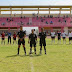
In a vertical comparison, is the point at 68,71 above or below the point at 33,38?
below

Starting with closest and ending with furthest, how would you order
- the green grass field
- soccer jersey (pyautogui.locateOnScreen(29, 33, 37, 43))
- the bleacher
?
the green grass field
soccer jersey (pyautogui.locateOnScreen(29, 33, 37, 43))
the bleacher

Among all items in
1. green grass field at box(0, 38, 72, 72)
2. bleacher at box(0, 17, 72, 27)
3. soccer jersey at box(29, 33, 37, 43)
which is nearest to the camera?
green grass field at box(0, 38, 72, 72)

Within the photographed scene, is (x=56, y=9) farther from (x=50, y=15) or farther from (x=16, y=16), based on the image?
(x=16, y=16)

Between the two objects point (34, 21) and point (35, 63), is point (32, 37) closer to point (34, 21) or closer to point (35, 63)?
point (35, 63)

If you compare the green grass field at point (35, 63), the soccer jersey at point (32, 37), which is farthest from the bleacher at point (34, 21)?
the green grass field at point (35, 63)

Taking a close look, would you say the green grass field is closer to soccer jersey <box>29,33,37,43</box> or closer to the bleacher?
soccer jersey <box>29,33,37,43</box>

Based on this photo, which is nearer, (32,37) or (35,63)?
(35,63)

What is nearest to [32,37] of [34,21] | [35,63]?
[35,63]

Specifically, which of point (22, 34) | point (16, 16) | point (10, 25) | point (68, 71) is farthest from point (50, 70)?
point (16, 16)

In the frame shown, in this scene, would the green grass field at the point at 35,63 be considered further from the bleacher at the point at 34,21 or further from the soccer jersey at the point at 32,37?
the bleacher at the point at 34,21

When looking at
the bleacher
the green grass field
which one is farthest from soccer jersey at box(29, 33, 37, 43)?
the bleacher

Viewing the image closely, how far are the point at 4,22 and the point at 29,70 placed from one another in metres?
61.3

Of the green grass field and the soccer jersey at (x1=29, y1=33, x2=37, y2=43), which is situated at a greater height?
the soccer jersey at (x1=29, y1=33, x2=37, y2=43)

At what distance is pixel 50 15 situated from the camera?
7306cm
